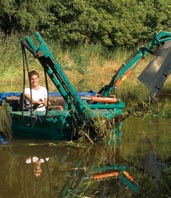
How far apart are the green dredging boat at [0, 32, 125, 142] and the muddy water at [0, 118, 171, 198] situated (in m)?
0.33

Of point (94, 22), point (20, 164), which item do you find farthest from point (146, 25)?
point (20, 164)

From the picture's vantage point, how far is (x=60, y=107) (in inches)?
484

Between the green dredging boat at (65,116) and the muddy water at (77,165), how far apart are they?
33cm

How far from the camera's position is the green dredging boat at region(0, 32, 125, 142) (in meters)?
10.9

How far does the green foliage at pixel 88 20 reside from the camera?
28.1 meters

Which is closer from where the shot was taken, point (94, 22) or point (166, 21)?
point (94, 22)

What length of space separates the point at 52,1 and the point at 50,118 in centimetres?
1946

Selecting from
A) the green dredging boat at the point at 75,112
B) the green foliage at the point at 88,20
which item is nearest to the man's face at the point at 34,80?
the green dredging boat at the point at 75,112

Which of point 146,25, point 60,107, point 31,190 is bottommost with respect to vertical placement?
point 31,190

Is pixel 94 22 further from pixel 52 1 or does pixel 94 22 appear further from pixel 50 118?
pixel 50 118

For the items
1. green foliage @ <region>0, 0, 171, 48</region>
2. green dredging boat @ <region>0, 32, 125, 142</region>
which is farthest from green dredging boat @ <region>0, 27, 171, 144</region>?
green foliage @ <region>0, 0, 171, 48</region>

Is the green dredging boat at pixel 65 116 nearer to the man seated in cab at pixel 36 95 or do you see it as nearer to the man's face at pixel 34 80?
the man seated in cab at pixel 36 95

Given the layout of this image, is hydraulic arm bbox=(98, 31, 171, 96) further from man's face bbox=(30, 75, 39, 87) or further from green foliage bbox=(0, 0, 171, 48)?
green foliage bbox=(0, 0, 171, 48)

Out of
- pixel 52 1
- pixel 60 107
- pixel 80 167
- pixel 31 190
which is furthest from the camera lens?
pixel 52 1
